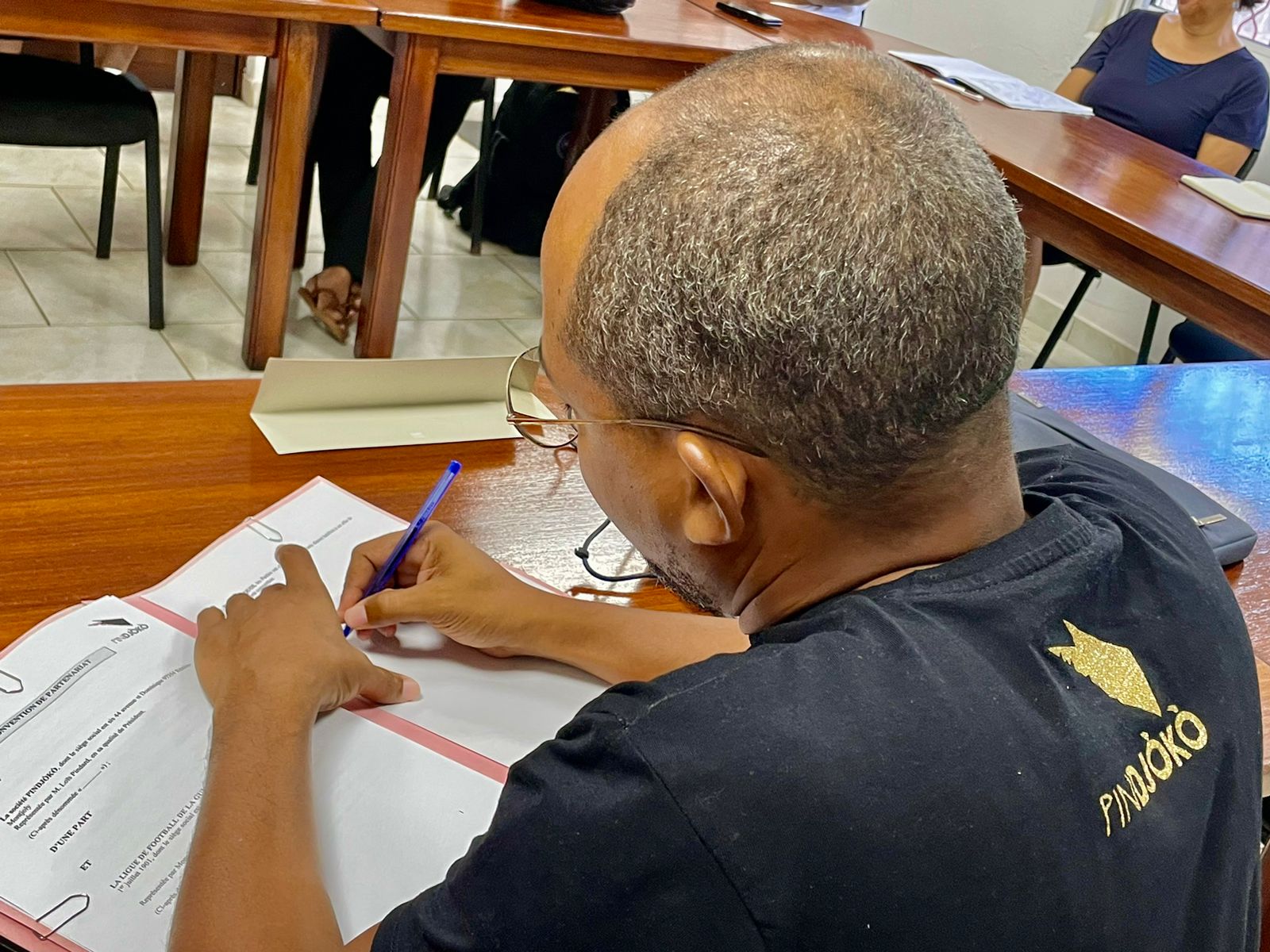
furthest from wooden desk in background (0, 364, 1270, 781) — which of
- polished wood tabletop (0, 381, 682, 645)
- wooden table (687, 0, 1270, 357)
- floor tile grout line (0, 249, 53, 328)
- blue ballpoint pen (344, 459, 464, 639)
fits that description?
floor tile grout line (0, 249, 53, 328)

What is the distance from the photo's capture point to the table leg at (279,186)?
7.63 feet

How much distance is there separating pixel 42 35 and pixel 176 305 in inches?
40.6

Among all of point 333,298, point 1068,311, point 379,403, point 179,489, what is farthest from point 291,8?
point 1068,311

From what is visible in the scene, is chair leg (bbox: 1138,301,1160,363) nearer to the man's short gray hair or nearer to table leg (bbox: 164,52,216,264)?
table leg (bbox: 164,52,216,264)

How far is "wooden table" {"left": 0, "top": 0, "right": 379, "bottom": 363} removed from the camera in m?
2.08

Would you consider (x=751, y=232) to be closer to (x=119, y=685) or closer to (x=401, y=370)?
→ (x=119, y=685)

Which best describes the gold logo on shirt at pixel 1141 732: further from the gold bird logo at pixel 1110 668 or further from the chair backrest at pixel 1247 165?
the chair backrest at pixel 1247 165

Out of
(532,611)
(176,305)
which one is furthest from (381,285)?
(532,611)

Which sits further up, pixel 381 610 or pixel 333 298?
pixel 381 610

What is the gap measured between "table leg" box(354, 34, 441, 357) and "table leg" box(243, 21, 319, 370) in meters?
0.17

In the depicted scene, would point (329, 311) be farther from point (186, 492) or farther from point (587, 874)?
point (587, 874)

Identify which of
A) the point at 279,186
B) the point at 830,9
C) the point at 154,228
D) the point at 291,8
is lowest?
the point at 154,228

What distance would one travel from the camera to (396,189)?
2.58 meters

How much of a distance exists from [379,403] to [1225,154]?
302 cm
